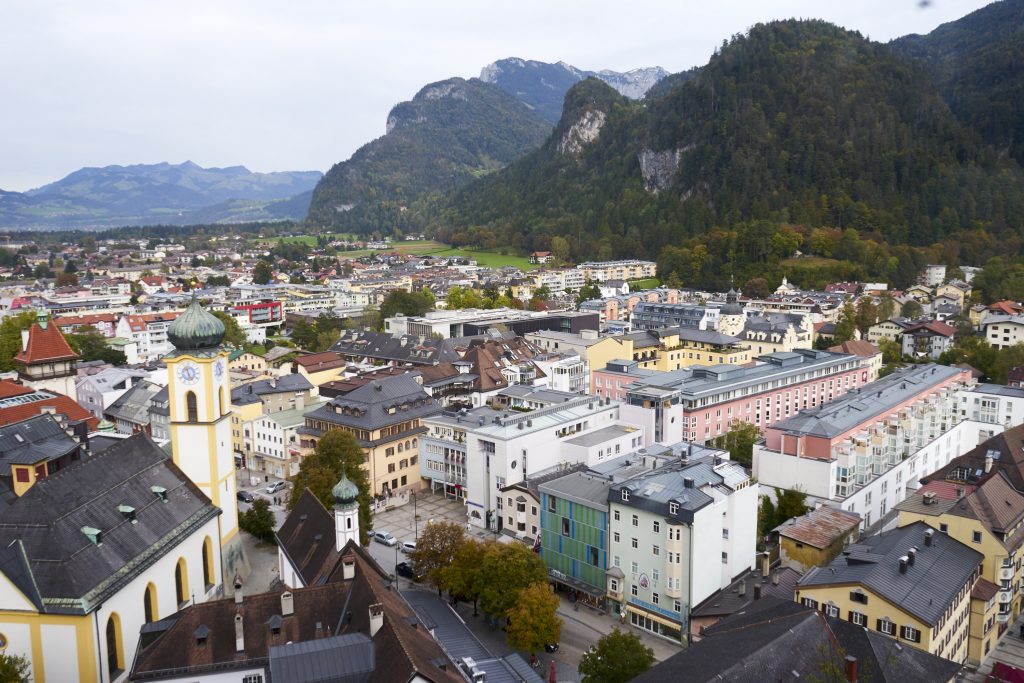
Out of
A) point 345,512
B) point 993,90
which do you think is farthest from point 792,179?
point 345,512

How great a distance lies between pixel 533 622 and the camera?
27.9 metres

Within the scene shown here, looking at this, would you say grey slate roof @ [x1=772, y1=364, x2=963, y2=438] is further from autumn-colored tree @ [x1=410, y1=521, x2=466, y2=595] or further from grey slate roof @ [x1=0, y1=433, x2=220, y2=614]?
grey slate roof @ [x1=0, y1=433, x2=220, y2=614]

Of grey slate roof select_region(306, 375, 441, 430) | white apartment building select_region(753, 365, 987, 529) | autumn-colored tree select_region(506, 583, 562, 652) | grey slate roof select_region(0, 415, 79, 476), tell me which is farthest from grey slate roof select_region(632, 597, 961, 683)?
grey slate roof select_region(306, 375, 441, 430)

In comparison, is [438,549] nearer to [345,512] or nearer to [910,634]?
[345,512]

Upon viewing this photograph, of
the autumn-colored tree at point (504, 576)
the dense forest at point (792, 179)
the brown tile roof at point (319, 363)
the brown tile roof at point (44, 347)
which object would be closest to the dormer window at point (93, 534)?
the autumn-colored tree at point (504, 576)

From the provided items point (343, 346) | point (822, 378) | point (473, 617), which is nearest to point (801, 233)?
point (822, 378)

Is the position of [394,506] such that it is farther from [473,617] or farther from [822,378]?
[822,378]

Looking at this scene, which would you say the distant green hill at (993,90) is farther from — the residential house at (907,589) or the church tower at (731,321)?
the residential house at (907,589)

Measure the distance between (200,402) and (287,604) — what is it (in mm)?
10143

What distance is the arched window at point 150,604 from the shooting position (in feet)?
82.9

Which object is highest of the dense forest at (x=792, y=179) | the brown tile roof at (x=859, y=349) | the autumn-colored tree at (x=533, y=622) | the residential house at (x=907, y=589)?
the dense forest at (x=792, y=179)

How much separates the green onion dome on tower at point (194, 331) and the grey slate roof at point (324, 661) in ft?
43.2

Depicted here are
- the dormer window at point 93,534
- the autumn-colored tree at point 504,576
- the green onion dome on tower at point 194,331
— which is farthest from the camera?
the autumn-colored tree at point 504,576

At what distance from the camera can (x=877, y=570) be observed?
27.3 metres
